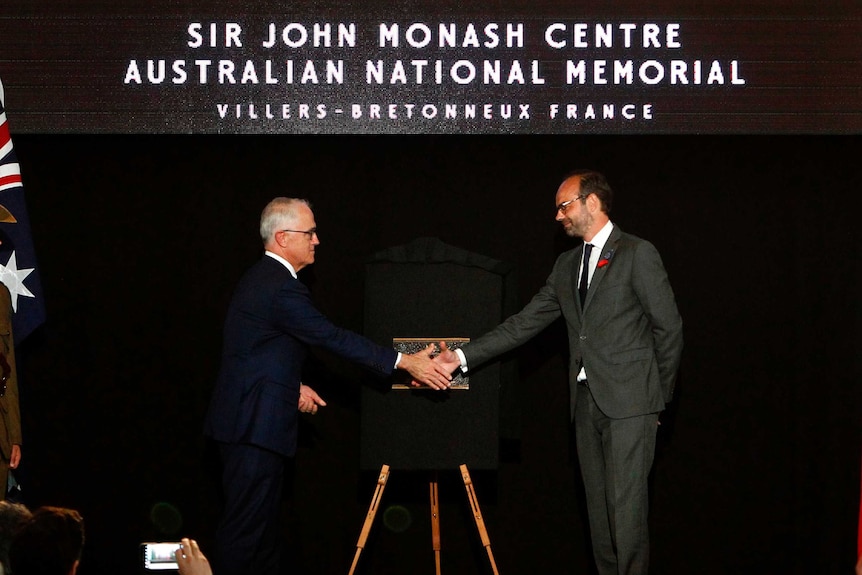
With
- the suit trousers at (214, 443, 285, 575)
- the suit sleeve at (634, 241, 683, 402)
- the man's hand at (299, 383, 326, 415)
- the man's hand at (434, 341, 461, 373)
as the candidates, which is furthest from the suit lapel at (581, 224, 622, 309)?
the suit trousers at (214, 443, 285, 575)

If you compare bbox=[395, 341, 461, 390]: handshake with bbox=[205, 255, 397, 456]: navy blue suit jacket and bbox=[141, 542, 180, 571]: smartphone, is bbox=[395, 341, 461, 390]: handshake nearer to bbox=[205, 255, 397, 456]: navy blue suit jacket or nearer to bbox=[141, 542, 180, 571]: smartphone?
bbox=[205, 255, 397, 456]: navy blue suit jacket

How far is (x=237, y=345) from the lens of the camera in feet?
14.3

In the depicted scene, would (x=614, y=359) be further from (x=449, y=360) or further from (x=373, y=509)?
(x=373, y=509)

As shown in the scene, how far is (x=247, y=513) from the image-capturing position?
168 inches

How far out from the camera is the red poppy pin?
4.40 metres

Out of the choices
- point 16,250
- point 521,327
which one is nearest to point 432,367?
point 521,327

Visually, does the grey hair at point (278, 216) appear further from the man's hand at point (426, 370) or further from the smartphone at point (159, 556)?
the smartphone at point (159, 556)

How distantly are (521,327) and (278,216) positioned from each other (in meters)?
1.18

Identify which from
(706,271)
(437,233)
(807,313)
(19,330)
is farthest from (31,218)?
(807,313)

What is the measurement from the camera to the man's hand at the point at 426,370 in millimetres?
4469

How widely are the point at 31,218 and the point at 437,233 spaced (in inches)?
78.2

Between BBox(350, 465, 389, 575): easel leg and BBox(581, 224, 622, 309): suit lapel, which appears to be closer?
BBox(581, 224, 622, 309): suit lapel

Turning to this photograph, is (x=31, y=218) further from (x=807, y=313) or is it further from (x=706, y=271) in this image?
(x=807, y=313)

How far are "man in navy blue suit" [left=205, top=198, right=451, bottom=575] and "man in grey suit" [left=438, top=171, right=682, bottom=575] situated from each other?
0.51m
